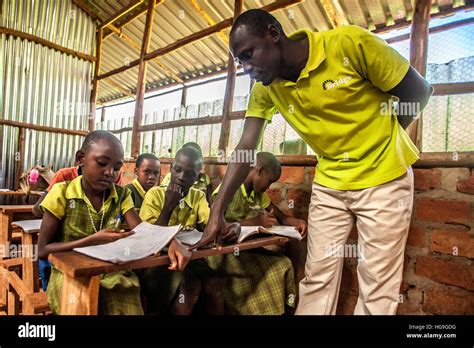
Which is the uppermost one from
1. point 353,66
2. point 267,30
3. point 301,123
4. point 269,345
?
point 267,30

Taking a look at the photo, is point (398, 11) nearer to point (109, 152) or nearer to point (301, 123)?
point (301, 123)

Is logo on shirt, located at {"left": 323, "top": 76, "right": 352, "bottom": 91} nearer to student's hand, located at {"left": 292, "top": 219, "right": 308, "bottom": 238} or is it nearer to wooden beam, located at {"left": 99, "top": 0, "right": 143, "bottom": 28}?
student's hand, located at {"left": 292, "top": 219, "right": 308, "bottom": 238}

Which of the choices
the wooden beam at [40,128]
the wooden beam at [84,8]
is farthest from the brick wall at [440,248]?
the wooden beam at [84,8]

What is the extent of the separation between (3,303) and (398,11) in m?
4.46

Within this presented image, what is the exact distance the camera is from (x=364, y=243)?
1.33m

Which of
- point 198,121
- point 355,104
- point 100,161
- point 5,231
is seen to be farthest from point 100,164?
point 198,121

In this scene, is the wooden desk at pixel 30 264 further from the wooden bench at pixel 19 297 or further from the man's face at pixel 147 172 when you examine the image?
the man's face at pixel 147 172

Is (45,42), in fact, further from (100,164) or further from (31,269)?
(100,164)

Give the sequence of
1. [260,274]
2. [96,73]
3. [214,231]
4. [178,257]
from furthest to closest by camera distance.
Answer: [96,73] → [260,274] → [214,231] → [178,257]

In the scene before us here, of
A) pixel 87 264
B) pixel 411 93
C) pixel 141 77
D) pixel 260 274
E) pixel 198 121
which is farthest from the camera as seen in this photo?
pixel 141 77

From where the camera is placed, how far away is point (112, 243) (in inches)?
47.4

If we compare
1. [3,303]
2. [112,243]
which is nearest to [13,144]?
[3,303]

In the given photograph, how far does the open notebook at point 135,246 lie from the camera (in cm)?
104

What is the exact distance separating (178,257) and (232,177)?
1.75 feet
